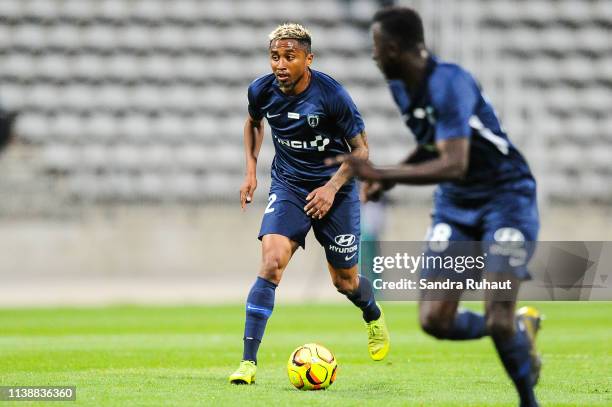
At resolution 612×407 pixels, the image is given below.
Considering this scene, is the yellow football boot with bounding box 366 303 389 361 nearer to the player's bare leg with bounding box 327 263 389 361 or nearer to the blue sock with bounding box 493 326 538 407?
the player's bare leg with bounding box 327 263 389 361

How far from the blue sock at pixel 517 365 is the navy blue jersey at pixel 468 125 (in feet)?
2.64

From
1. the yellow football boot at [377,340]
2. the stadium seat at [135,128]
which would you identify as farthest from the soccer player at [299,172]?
the stadium seat at [135,128]

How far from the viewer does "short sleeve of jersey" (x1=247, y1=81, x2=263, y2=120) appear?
8562 millimetres

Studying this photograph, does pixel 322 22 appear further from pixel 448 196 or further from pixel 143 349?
pixel 448 196

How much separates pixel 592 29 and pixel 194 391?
75.0ft

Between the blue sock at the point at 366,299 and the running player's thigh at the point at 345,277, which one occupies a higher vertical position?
the running player's thigh at the point at 345,277

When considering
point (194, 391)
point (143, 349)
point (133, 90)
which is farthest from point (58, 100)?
point (194, 391)

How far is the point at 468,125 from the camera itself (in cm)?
597

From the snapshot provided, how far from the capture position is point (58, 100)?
87.7ft

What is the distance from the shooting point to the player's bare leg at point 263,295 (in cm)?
808

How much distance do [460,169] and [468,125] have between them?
239mm

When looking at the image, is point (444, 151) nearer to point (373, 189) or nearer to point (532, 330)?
point (373, 189)

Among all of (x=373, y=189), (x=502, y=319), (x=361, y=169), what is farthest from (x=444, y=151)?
(x=502, y=319)

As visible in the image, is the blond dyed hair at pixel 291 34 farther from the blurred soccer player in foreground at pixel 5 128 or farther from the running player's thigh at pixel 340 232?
the blurred soccer player in foreground at pixel 5 128
